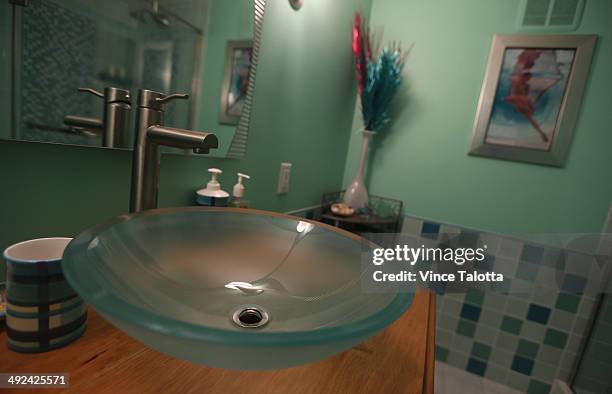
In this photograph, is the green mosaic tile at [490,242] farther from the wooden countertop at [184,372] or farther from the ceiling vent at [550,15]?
the wooden countertop at [184,372]

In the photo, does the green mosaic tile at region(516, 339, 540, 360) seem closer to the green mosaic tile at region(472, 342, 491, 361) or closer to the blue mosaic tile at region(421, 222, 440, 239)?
the green mosaic tile at region(472, 342, 491, 361)

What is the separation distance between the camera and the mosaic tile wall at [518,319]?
1.26 meters

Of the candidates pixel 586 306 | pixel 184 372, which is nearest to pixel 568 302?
pixel 586 306

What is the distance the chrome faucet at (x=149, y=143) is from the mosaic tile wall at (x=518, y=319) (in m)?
1.18

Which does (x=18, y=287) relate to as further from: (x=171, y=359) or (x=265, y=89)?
(x=265, y=89)

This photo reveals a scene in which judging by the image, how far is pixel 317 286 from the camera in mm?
511

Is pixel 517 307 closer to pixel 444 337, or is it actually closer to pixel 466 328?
pixel 466 328

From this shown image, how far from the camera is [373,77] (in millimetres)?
1231

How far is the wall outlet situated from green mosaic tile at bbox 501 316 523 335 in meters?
1.11

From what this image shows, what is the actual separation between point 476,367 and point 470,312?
0.26m

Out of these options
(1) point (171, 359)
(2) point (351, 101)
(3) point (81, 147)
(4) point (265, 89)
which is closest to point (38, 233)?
(3) point (81, 147)

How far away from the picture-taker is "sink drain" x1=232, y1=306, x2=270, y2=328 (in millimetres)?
441

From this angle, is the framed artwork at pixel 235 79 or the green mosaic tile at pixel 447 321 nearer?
the framed artwork at pixel 235 79

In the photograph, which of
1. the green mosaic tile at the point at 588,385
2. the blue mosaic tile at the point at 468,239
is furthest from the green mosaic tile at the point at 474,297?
the green mosaic tile at the point at 588,385
